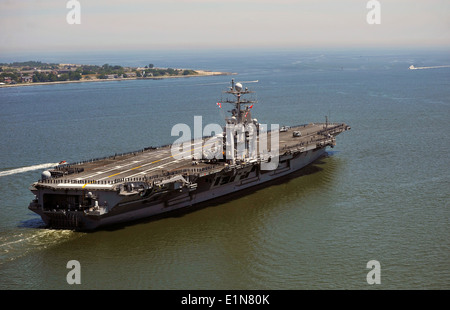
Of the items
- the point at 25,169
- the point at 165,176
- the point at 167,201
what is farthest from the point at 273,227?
the point at 25,169

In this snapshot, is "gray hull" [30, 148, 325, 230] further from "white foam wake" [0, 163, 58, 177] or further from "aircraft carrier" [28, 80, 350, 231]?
"white foam wake" [0, 163, 58, 177]

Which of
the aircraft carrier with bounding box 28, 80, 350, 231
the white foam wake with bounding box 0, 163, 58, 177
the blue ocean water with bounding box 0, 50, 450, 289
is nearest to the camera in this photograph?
the blue ocean water with bounding box 0, 50, 450, 289

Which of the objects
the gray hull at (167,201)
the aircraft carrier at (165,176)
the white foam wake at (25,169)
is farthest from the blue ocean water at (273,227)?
the aircraft carrier at (165,176)

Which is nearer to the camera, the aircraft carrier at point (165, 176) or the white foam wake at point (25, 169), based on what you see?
the aircraft carrier at point (165, 176)

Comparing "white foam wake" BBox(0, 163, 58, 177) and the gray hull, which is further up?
"white foam wake" BBox(0, 163, 58, 177)

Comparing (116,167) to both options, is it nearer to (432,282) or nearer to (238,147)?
(238,147)

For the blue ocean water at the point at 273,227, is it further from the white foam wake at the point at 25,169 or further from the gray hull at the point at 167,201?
the gray hull at the point at 167,201

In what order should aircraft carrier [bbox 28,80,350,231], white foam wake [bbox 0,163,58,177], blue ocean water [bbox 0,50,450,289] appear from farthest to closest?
white foam wake [bbox 0,163,58,177], aircraft carrier [bbox 28,80,350,231], blue ocean water [bbox 0,50,450,289]

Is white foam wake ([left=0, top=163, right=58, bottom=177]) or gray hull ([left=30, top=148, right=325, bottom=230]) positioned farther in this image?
white foam wake ([left=0, top=163, right=58, bottom=177])

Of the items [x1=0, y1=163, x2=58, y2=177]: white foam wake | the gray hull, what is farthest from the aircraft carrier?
[x1=0, y1=163, x2=58, y2=177]: white foam wake
